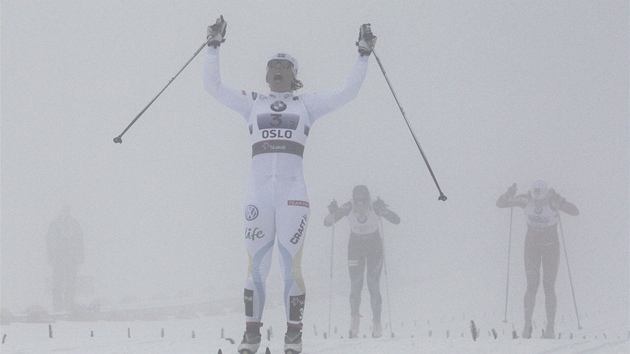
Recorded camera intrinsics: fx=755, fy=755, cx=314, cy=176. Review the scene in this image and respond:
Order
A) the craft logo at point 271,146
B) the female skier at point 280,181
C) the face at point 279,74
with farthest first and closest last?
the face at point 279,74 < the craft logo at point 271,146 < the female skier at point 280,181

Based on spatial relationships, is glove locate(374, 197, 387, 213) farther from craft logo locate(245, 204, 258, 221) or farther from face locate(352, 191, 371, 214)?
craft logo locate(245, 204, 258, 221)

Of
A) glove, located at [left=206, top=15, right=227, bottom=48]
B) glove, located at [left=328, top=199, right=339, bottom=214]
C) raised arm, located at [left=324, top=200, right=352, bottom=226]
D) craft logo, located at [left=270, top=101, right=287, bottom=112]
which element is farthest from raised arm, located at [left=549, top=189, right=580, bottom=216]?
glove, located at [left=206, top=15, right=227, bottom=48]

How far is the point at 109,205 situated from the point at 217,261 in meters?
45.2

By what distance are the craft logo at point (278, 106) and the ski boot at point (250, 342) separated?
6.18ft

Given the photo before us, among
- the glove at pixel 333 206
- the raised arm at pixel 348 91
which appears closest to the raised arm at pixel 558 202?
the glove at pixel 333 206

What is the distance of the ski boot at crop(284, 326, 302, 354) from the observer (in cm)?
607

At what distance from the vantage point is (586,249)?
82.0m

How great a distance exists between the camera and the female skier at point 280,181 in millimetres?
6352

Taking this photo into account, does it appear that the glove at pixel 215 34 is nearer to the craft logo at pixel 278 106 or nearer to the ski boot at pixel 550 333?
the craft logo at pixel 278 106

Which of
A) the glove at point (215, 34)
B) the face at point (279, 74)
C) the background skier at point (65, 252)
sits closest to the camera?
the face at point (279, 74)

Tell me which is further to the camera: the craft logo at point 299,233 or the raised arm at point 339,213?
the raised arm at point 339,213

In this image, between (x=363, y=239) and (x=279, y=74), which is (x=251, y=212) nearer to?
(x=279, y=74)

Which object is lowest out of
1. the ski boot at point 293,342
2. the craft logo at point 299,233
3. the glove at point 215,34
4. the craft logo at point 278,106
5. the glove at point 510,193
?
the ski boot at point 293,342

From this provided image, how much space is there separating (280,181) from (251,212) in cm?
36
